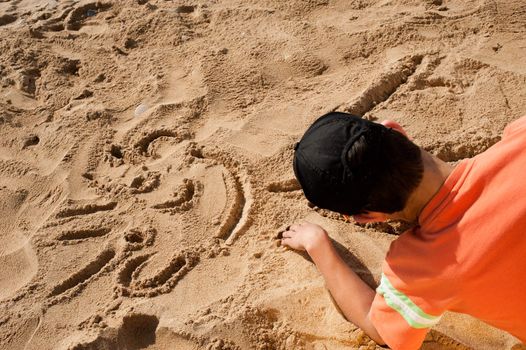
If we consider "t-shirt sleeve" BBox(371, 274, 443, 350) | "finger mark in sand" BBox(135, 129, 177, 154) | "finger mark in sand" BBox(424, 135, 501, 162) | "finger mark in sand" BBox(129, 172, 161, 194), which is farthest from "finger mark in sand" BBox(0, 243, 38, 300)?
"finger mark in sand" BBox(424, 135, 501, 162)

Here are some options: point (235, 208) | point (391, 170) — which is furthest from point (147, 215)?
point (391, 170)

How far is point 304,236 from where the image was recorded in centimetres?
211

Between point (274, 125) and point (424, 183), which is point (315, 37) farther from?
point (424, 183)

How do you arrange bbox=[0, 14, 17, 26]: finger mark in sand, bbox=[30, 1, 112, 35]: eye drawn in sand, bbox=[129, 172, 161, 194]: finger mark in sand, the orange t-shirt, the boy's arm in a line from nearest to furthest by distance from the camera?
1. the orange t-shirt
2. the boy's arm
3. bbox=[129, 172, 161, 194]: finger mark in sand
4. bbox=[30, 1, 112, 35]: eye drawn in sand
5. bbox=[0, 14, 17, 26]: finger mark in sand

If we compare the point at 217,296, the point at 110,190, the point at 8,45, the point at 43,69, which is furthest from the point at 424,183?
the point at 8,45

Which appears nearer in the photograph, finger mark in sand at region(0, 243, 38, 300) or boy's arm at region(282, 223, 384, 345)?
boy's arm at region(282, 223, 384, 345)

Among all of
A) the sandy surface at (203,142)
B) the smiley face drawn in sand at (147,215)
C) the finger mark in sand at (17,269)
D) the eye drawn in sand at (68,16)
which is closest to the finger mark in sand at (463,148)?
the sandy surface at (203,142)

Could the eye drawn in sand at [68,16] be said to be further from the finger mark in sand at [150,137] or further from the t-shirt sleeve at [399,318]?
the t-shirt sleeve at [399,318]

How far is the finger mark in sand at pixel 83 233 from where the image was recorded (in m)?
2.31

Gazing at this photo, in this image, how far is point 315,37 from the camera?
307 cm

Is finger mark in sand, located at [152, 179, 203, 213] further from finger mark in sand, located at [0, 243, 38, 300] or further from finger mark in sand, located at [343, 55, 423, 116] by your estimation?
finger mark in sand, located at [343, 55, 423, 116]

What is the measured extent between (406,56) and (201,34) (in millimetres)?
1185

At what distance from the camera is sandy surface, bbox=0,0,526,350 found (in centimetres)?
200

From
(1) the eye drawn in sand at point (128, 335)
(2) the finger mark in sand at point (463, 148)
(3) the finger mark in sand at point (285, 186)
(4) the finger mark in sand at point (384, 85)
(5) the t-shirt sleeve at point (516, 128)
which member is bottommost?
(1) the eye drawn in sand at point (128, 335)
